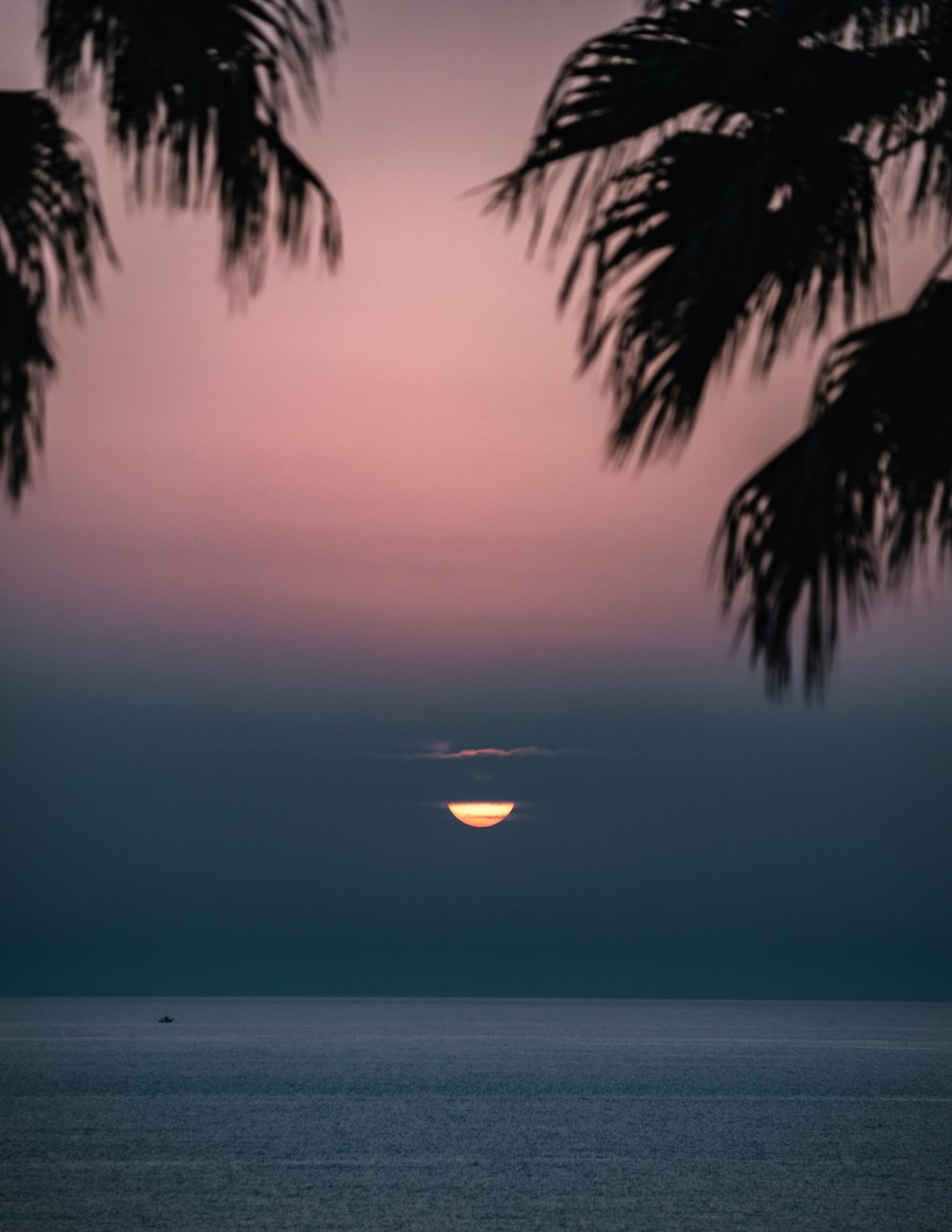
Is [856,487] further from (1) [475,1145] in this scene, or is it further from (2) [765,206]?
(1) [475,1145]

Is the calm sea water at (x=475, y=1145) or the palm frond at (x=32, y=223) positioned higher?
the palm frond at (x=32, y=223)

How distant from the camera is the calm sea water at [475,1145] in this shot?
26.0 meters

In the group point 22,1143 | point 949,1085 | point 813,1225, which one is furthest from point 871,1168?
point 949,1085

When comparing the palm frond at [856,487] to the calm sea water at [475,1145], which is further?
the calm sea water at [475,1145]

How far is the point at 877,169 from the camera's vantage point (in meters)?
4.50

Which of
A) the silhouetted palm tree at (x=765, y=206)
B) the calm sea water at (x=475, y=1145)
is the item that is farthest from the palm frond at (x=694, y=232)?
the calm sea water at (x=475, y=1145)

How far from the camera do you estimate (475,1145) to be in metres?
40.9

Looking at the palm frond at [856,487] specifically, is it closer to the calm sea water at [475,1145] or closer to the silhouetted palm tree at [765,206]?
the silhouetted palm tree at [765,206]

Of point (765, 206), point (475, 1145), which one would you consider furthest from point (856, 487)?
point (475, 1145)

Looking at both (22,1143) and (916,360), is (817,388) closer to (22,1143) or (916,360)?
(916,360)

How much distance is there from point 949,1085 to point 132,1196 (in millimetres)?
62653

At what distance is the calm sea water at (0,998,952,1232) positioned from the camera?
2603 centimetres

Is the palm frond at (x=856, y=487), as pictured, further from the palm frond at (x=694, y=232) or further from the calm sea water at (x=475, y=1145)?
the calm sea water at (x=475, y=1145)

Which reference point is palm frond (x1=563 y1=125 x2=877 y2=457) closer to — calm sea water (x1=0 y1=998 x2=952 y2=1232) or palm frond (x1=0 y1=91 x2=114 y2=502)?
palm frond (x1=0 y1=91 x2=114 y2=502)
